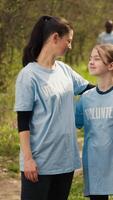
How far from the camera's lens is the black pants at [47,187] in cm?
398

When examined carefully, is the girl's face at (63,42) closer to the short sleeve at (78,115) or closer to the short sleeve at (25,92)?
the short sleeve at (25,92)

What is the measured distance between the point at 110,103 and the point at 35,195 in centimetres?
80

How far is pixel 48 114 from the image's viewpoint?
3930 millimetres

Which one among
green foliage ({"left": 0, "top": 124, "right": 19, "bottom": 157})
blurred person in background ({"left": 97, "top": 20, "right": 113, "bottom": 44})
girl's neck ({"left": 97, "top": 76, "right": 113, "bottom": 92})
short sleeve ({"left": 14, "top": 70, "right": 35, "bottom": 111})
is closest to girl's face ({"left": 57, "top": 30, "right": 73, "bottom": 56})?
short sleeve ({"left": 14, "top": 70, "right": 35, "bottom": 111})

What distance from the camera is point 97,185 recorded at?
4328mm

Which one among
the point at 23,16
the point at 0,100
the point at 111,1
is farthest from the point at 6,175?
the point at 111,1

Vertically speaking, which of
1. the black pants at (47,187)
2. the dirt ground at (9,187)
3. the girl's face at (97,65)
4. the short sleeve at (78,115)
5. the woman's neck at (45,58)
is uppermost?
the woman's neck at (45,58)

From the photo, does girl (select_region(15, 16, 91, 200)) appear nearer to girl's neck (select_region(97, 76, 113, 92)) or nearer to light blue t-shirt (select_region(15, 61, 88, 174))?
light blue t-shirt (select_region(15, 61, 88, 174))

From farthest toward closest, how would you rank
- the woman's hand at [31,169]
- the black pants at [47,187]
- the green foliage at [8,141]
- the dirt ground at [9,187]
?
the green foliage at [8,141], the dirt ground at [9,187], the black pants at [47,187], the woman's hand at [31,169]

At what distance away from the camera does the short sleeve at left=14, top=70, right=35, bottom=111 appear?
3885 millimetres

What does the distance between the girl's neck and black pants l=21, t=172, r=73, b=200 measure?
63 centimetres

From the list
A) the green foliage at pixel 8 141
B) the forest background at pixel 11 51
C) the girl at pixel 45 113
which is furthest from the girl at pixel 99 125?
the green foliage at pixel 8 141

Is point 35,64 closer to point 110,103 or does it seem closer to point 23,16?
point 110,103

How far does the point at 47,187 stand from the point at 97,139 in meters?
0.52
